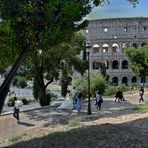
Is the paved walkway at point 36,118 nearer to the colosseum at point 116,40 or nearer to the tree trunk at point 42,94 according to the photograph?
the tree trunk at point 42,94

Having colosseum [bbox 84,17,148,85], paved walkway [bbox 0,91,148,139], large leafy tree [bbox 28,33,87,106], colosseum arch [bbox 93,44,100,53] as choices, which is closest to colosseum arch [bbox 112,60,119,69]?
colosseum [bbox 84,17,148,85]

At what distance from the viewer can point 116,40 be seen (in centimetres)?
10144

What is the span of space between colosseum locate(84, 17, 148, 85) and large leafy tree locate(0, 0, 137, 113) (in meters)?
84.7

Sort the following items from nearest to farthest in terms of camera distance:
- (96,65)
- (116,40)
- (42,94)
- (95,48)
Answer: (42,94) < (96,65) < (116,40) < (95,48)

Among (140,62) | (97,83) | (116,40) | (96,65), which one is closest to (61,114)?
(97,83)

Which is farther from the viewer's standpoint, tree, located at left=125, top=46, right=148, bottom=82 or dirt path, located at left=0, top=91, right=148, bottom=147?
tree, located at left=125, top=46, right=148, bottom=82

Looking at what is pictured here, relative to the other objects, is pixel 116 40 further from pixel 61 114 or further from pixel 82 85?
pixel 61 114

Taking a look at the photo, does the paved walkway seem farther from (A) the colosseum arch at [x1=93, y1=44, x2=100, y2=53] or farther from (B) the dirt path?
(A) the colosseum arch at [x1=93, y1=44, x2=100, y2=53]

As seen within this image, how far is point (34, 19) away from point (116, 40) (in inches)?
3435

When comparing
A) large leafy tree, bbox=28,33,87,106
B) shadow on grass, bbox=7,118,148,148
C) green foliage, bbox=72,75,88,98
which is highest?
large leafy tree, bbox=28,33,87,106

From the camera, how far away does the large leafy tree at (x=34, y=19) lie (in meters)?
14.5

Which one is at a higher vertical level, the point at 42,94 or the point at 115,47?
the point at 115,47

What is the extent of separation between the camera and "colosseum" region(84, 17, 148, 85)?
101125 mm

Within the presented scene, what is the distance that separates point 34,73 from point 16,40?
90.4 ft
